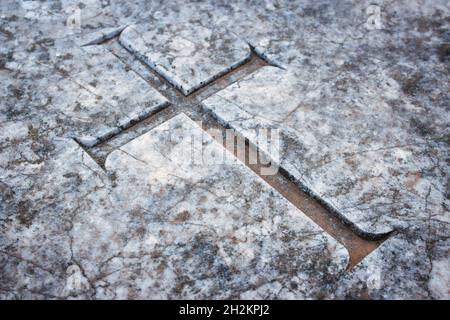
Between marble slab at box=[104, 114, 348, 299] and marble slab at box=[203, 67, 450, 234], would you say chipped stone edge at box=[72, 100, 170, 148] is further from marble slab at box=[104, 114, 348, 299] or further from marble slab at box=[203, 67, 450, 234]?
marble slab at box=[203, 67, 450, 234]

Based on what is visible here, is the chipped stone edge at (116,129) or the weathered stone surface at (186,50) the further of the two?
the weathered stone surface at (186,50)

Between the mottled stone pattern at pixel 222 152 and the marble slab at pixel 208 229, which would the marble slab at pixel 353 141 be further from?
the marble slab at pixel 208 229

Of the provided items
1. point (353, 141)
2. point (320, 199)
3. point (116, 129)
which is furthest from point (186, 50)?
point (320, 199)

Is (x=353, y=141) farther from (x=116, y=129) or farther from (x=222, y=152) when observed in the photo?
(x=116, y=129)

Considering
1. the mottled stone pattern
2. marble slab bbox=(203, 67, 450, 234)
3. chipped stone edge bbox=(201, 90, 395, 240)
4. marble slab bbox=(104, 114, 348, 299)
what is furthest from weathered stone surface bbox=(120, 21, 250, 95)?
marble slab bbox=(104, 114, 348, 299)

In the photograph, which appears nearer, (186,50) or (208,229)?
(208,229)

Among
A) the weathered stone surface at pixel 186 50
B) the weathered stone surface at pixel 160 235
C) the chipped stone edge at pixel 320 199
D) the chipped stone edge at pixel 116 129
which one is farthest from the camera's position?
the weathered stone surface at pixel 186 50

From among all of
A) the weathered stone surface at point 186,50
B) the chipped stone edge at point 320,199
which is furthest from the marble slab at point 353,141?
the weathered stone surface at point 186,50
